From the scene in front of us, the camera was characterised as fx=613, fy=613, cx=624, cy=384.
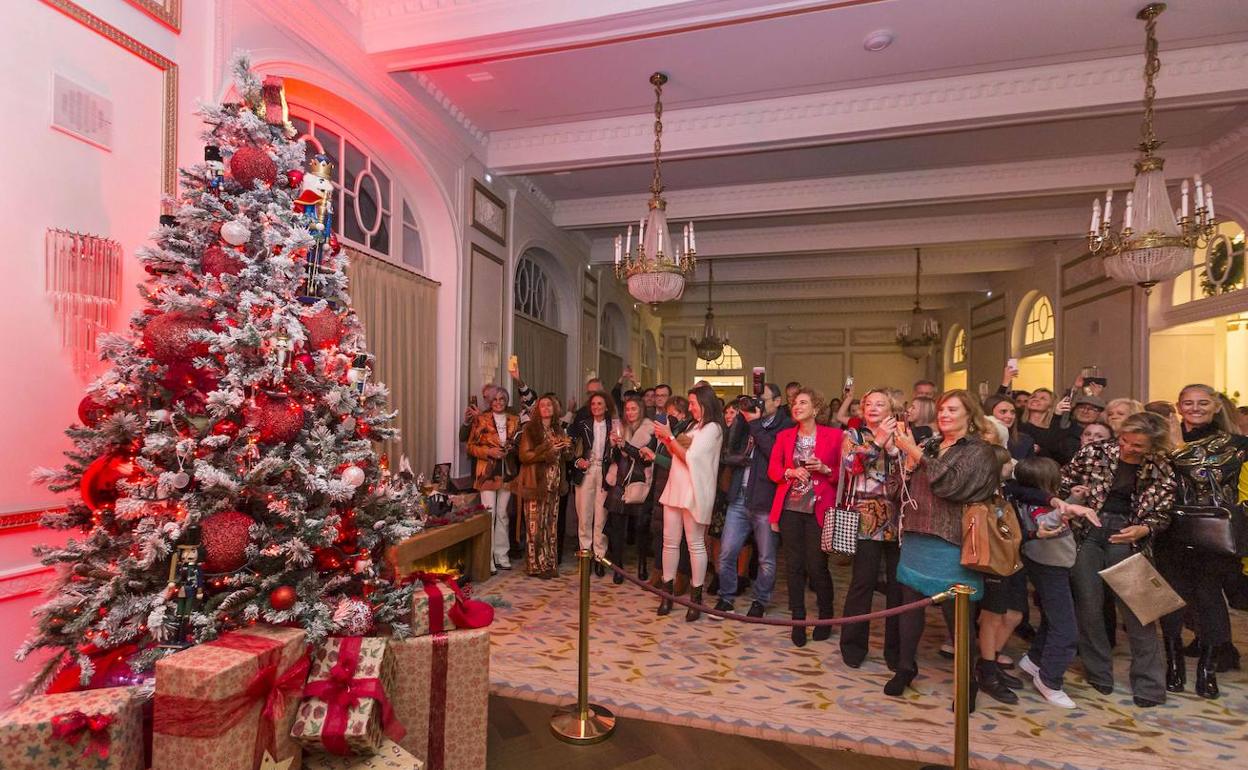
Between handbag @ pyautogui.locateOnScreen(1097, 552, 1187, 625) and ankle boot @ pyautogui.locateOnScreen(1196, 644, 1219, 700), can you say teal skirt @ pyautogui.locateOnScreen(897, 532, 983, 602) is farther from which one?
ankle boot @ pyautogui.locateOnScreen(1196, 644, 1219, 700)

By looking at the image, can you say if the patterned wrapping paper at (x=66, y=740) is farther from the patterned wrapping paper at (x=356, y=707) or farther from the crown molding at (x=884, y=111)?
the crown molding at (x=884, y=111)

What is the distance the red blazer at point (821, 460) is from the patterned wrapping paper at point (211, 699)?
9.93ft

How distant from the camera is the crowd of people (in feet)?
10.1

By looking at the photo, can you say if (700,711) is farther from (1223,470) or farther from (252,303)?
(1223,470)

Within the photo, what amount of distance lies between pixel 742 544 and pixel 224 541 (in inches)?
134

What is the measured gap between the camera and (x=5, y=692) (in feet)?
8.38

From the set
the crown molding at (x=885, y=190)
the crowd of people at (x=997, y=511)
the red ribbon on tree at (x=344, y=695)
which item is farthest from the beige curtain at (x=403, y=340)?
the crown molding at (x=885, y=190)

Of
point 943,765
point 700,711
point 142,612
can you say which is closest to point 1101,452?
point 943,765

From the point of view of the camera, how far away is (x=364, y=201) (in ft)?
17.4

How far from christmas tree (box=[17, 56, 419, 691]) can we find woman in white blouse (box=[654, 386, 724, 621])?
224cm

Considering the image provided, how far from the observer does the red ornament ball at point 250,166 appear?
2.51 m

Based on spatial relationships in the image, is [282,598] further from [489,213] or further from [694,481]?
[489,213]

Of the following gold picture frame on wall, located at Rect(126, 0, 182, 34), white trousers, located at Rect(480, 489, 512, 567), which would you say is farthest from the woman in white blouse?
gold picture frame on wall, located at Rect(126, 0, 182, 34)

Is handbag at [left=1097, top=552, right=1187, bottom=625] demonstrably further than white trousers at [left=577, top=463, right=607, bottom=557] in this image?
No
